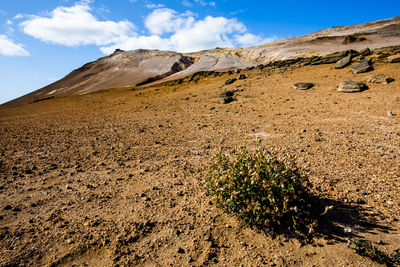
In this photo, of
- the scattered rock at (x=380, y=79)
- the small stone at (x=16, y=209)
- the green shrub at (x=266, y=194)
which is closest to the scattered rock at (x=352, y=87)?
the scattered rock at (x=380, y=79)

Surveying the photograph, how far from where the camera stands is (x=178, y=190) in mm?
4531

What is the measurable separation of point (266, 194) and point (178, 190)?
2040 millimetres

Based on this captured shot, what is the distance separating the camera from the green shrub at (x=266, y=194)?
306cm

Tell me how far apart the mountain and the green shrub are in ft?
88.5

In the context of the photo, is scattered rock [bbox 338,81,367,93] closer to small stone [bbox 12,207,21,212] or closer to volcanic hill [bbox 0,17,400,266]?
volcanic hill [bbox 0,17,400,266]

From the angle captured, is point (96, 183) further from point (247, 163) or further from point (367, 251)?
point (367, 251)

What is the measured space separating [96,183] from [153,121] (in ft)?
21.0

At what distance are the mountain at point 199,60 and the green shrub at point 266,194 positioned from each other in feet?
88.5

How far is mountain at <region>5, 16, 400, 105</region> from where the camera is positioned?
28438mm

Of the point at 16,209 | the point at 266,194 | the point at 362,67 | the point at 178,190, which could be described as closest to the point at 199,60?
the point at 362,67

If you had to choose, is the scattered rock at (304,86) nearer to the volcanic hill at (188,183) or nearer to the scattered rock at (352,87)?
the volcanic hill at (188,183)

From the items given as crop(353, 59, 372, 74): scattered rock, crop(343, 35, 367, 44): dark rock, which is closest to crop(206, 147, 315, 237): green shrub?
crop(353, 59, 372, 74): scattered rock

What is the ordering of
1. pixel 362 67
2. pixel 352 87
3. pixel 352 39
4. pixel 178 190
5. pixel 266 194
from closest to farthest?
pixel 266 194
pixel 178 190
pixel 352 87
pixel 362 67
pixel 352 39

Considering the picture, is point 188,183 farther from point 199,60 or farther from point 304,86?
point 199,60
